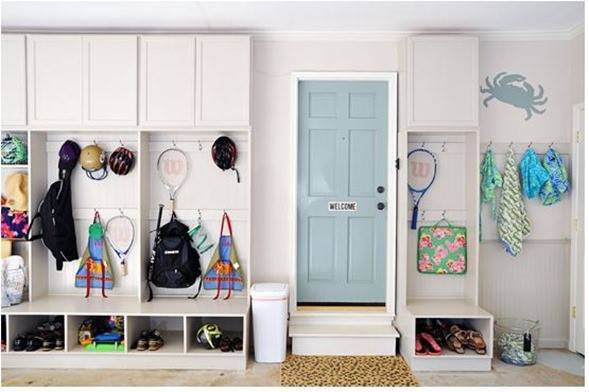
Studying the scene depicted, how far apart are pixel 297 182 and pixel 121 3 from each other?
→ 1.90m

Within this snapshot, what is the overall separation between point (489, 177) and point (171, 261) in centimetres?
268

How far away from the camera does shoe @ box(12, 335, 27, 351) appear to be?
3.88m

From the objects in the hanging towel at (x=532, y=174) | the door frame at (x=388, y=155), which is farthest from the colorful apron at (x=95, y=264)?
the hanging towel at (x=532, y=174)

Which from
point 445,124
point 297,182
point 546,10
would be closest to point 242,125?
point 297,182

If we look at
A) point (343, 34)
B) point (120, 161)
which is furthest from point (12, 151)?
point (343, 34)

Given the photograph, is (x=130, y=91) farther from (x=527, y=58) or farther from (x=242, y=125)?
(x=527, y=58)

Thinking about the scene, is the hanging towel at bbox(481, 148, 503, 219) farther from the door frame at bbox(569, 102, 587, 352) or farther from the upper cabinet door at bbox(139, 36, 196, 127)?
the upper cabinet door at bbox(139, 36, 196, 127)

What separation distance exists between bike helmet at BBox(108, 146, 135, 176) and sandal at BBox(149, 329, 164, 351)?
131cm

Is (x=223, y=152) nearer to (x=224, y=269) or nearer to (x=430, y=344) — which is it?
(x=224, y=269)

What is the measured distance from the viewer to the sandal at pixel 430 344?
12.7 feet

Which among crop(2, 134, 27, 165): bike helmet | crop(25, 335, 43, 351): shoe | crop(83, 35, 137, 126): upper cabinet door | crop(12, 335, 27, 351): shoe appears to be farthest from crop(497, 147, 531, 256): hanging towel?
crop(2, 134, 27, 165): bike helmet

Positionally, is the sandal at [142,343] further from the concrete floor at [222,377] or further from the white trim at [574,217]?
the white trim at [574,217]

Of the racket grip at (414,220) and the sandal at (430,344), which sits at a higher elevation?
the racket grip at (414,220)

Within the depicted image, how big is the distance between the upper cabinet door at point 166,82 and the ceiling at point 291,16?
22 cm
